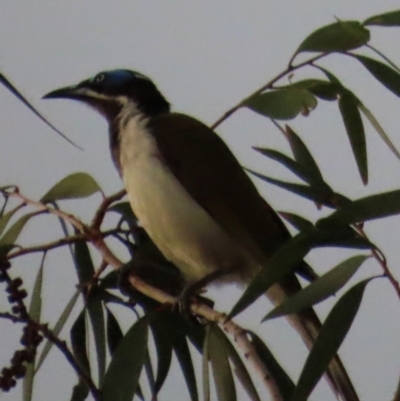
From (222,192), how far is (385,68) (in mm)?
682

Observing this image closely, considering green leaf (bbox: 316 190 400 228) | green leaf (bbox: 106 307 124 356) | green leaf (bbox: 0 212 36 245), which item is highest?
green leaf (bbox: 0 212 36 245)

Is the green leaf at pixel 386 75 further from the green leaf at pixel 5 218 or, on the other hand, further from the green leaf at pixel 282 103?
A: the green leaf at pixel 5 218

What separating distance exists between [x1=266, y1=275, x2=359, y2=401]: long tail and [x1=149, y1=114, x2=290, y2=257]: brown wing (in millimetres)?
102

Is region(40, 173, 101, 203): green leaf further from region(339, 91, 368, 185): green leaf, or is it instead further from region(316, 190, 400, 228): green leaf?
region(316, 190, 400, 228): green leaf

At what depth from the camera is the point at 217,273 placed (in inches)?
95.1

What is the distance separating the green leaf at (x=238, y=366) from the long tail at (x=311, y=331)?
15cm

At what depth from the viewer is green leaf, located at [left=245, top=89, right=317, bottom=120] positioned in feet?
6.11

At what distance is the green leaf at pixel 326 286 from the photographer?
57.5 inches

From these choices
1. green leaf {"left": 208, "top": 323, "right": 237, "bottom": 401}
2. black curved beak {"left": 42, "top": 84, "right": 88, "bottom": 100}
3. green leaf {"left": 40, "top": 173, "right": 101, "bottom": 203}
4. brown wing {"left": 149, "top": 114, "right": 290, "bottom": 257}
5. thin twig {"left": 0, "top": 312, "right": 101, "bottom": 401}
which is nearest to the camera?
thin twig {"left": 0, "top": 312, "right": 101, "bottom": 401}

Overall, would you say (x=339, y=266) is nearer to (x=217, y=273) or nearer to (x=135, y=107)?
(x=217, y=273)

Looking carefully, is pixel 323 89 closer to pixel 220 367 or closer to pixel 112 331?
pixel 220 367

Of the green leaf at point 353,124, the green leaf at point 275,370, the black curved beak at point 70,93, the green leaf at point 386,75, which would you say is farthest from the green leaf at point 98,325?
the black curved beak at point 70,93

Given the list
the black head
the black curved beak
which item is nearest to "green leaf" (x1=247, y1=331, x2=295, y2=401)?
the black head

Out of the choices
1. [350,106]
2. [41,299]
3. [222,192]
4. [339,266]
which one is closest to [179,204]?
[222,192]
